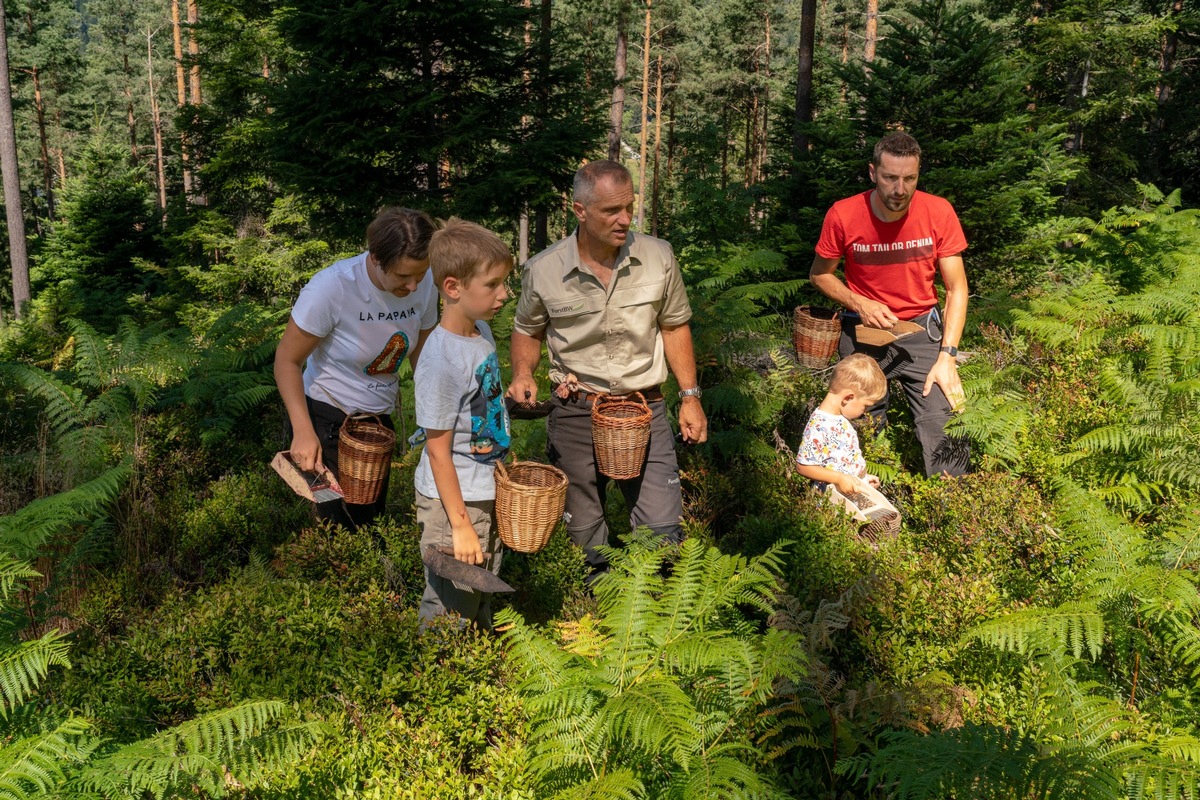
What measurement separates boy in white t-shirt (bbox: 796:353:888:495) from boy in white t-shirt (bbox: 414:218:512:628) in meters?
2.21

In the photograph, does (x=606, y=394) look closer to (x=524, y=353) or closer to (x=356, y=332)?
(x=524, y=353)

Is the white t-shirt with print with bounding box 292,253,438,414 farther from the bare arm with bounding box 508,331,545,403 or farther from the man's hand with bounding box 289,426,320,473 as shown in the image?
the bare arm with bounding box 508,331,545,403

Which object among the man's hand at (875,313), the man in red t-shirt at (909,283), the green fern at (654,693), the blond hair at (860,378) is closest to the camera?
the green fern at (654,693)

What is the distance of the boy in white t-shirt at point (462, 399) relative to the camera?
3219 mm

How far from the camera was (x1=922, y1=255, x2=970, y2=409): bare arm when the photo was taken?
4.89 m

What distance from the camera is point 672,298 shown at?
414cm

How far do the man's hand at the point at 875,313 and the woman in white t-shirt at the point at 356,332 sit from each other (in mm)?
2677

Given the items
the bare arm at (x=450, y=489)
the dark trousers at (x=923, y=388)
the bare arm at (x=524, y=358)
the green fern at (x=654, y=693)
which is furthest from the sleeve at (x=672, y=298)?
the dark trousers at (x=923, y=388)

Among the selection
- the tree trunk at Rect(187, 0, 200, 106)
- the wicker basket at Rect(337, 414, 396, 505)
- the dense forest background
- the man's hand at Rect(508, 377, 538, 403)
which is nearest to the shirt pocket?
the man's hand at Rect(508, 377, 538, 403)

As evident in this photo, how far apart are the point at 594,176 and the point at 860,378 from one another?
2140 millimetres

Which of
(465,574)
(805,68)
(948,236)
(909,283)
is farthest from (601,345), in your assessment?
(805,68)

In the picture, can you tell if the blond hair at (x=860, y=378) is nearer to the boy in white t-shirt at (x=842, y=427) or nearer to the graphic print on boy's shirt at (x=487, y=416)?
the boy in white t-shirt at (x=842, y=427)

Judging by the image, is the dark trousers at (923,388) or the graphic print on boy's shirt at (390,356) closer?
the graphic print on boy's shirt at (390,356)

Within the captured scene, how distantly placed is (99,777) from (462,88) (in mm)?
11255
